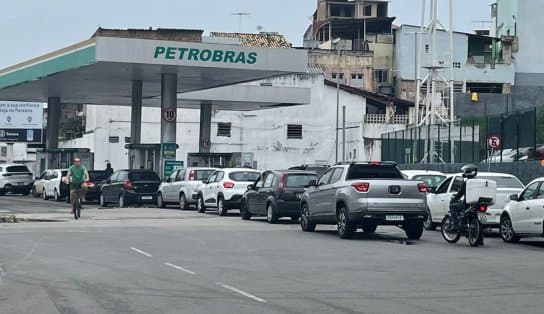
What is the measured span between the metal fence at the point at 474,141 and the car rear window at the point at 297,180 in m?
9.07

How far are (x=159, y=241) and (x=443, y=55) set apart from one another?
2340 inches

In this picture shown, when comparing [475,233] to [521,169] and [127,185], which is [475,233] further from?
[127,185]

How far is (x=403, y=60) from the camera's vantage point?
274ft

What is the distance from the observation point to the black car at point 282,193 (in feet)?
96.5

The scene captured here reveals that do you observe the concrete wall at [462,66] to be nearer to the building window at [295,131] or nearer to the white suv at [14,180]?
the building window at [295,131]

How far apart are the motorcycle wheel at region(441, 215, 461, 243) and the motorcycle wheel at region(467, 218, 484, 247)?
0.55 m

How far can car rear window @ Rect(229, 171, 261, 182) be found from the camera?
3506cm

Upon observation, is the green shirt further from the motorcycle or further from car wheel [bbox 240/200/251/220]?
the motorcycle

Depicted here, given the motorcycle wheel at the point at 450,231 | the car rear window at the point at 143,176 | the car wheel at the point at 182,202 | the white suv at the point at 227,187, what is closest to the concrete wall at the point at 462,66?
the car rear window at the point at 143,176

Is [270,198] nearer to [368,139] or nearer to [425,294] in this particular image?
[425,294]

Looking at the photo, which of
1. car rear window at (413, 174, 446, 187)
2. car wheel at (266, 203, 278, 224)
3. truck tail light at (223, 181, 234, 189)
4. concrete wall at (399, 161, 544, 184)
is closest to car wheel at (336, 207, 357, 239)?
car wheel at (266, 203, 278, 224)

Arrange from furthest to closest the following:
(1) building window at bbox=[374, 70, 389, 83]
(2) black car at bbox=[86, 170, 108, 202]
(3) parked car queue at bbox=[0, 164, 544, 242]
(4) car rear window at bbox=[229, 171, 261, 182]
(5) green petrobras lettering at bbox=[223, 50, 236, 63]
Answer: (1) building window at bbox=[374, 70, 389, 83], (2) black car at bbox=[86, 170, 108, 202], (5) green petrobras lettering at bbox=[223, 50, 236, 63], (4) car rear window at bbox=[229, 171, 261, 182], (3) parked car queue at bbox=[0, 164, 544, 242]

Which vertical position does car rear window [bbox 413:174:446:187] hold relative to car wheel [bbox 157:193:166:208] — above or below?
above

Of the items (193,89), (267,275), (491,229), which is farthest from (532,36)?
(267,275)
